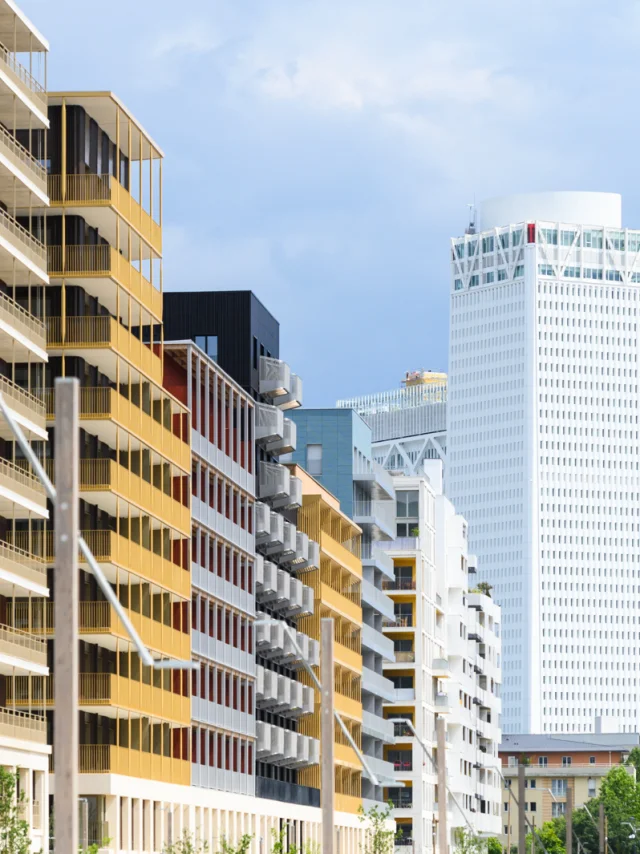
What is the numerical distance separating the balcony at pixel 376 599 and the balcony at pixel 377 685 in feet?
14.1

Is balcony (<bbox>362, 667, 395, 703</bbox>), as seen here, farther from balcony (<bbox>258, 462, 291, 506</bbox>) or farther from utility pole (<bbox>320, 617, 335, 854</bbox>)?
utility pole (<bbox>320, 617, 335, 854</bbox>)

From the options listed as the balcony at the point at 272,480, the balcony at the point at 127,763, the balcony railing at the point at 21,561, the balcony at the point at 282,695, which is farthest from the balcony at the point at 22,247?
the balcony at the point at 282,695

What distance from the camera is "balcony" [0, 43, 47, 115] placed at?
72938 mm

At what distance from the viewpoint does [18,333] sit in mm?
74125

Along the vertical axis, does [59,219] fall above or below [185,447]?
above

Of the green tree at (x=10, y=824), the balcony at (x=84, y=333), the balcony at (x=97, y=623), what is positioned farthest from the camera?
the balcony at (x=84, y=333)

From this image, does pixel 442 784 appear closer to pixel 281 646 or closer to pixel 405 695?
pixel 281 646

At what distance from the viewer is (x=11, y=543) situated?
247ft

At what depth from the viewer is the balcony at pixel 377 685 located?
147m

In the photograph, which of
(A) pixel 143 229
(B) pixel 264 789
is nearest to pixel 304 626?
(B) pixel 264 789

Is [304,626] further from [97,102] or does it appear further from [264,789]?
[97,102]

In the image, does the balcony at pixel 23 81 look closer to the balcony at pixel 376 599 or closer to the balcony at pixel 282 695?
the balcony at pixel 282 695

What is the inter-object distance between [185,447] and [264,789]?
26.4 m

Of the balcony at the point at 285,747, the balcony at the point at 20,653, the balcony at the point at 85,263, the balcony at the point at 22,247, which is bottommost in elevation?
the balcony at the point at 285,747
